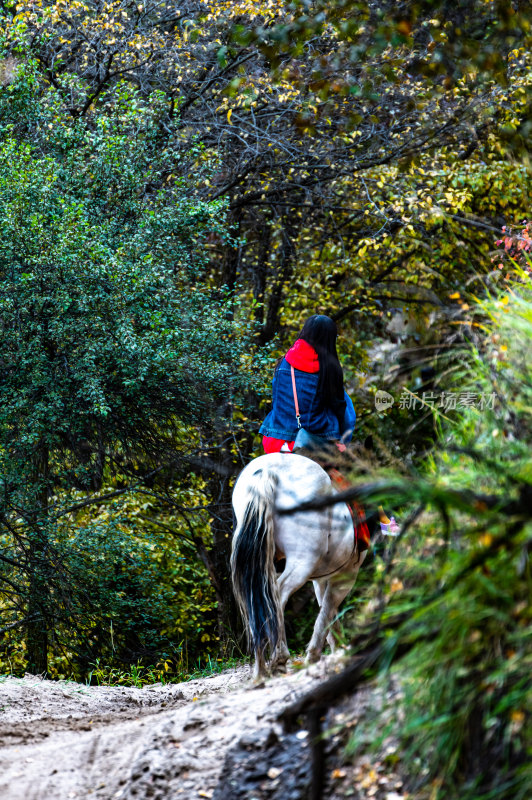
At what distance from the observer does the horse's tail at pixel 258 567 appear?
5625 mm

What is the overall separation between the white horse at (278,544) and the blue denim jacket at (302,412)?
520mm

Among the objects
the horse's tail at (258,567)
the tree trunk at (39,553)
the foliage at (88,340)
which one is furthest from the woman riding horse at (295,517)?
the tree trunk at (39,553)

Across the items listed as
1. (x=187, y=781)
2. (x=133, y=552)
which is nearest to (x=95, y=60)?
(x=133, y=552)

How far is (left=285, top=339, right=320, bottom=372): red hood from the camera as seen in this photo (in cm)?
653

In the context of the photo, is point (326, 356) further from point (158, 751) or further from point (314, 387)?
point (158, 751)

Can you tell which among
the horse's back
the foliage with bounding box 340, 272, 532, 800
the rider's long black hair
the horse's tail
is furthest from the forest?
the horse's tail

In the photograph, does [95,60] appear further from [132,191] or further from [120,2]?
[132,191]

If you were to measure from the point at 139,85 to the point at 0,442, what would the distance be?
17.0ft

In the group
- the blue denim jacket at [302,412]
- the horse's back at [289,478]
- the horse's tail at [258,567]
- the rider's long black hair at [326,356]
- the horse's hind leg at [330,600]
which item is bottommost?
the horse's hind leg at [330,600]

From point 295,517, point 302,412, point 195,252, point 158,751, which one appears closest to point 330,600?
point 295,517

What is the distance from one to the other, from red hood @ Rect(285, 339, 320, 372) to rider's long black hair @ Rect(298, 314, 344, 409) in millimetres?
38

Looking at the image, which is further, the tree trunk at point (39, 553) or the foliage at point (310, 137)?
the foliage at point (310, 137)

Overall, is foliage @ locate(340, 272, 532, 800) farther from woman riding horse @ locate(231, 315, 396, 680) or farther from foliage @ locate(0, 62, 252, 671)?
foliage @ locate(0, 62, 252, 671)

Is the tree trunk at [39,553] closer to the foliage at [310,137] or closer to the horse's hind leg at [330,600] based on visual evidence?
the foliage at [310,137]
